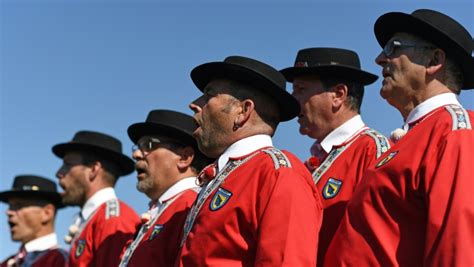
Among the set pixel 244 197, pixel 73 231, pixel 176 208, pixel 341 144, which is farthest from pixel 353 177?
pixel 73 231

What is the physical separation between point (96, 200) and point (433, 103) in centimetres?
509

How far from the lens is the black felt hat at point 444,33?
5.31 meters

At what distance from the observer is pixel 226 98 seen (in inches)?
240

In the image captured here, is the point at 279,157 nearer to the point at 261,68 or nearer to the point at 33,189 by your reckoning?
the point at 261,68

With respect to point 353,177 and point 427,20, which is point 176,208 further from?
point 427,20

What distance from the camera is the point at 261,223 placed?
517cm

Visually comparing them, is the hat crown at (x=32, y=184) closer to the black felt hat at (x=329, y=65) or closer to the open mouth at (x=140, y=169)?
the open mouth at (x=140, y=169)

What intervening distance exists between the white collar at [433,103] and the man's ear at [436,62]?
182 millimetres

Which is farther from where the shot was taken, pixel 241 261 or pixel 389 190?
pixel 241 261

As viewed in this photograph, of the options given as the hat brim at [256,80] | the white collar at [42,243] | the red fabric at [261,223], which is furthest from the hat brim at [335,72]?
the white collar at [42,243]

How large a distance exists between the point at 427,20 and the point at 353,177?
1.27m

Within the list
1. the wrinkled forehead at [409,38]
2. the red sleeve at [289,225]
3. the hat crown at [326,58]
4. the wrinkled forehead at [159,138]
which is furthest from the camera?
the wrinkled forehead at [159,138]

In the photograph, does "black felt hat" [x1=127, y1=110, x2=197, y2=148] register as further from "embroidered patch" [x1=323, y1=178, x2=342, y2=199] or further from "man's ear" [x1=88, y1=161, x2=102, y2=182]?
"embroidered patch" [x1=323, y1=178, x2=342, y2=199]

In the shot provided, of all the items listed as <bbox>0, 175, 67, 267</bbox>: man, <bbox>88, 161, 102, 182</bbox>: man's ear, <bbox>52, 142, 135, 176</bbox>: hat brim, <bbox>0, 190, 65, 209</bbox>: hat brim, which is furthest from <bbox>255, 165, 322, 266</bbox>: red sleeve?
<bbox>0, 190, 65, 209</bbox>: hat brim
